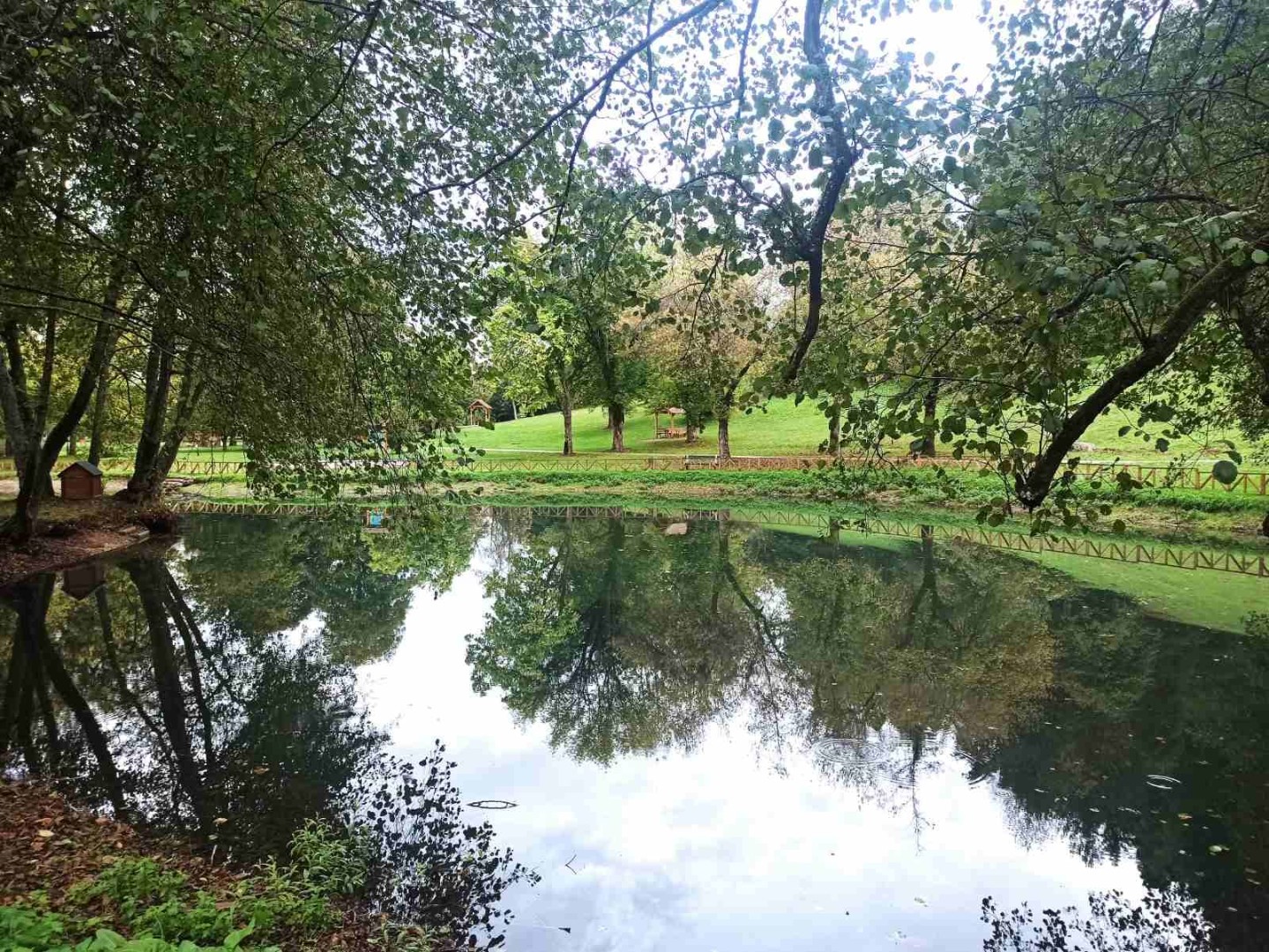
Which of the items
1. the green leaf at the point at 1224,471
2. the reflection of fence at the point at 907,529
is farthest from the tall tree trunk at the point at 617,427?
the green leaf at the point at 1224,471

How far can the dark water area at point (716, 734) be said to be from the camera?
21.5ft

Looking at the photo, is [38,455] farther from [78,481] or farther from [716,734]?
[716,734]

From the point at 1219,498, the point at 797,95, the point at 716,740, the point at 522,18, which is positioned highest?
the point at 522,18

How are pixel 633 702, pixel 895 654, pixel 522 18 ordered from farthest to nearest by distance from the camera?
1. pixel 895 654
2. pixel 633 702
3. pixel 522 18

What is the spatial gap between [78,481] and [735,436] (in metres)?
38.2

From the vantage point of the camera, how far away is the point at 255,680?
11.4 metres

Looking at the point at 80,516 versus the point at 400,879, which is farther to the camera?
the point at 80,516

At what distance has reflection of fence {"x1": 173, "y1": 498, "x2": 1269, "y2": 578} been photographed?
1905cm

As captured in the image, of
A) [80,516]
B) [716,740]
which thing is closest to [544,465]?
[80,516]

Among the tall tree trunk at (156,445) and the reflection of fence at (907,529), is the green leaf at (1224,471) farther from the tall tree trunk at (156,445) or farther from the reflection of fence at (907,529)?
the tall tree trunk at (156,445)

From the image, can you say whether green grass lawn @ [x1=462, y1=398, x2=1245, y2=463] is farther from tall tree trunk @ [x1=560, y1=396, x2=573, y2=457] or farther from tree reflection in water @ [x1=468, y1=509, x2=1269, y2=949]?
tree reflection in water @ [x1=468, y1=509, x2=1269, y2=949]

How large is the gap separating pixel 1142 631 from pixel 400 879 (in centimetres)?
1368

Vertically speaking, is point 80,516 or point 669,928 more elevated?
point 80,516

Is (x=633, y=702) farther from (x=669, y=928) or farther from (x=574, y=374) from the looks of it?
(x=574, y=374)
